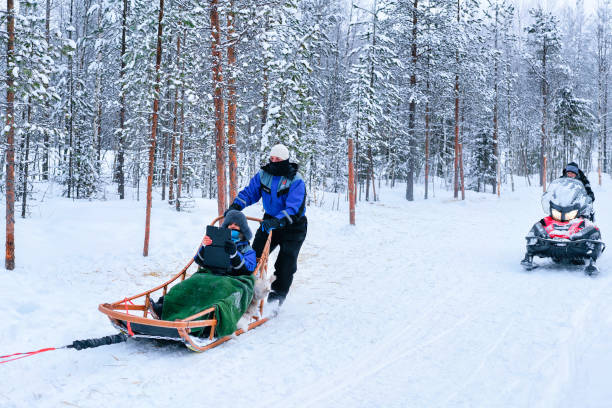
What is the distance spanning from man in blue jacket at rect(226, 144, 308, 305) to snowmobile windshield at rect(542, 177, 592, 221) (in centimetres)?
536

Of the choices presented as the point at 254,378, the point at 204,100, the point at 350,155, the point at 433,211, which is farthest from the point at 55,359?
the point at 433,211

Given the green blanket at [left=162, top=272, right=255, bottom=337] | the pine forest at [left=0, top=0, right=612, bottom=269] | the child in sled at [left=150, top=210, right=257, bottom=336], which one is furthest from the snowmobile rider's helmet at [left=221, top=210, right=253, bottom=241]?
the pine forest at [left=0, top=0, right=612, bottom=269]

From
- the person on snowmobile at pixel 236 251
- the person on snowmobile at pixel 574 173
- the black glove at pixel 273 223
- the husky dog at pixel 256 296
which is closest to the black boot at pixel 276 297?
the husky dog at pixel 256 296

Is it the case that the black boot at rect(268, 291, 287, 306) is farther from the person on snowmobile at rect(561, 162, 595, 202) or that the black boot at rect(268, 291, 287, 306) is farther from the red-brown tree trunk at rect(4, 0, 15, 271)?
the person on snowmobile at rect(561, 162, 595, 202)

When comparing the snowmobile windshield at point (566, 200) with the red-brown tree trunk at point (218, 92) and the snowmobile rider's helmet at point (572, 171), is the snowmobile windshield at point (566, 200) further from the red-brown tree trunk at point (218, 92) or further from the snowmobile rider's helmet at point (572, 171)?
the red-brown tree trunk at point (218, 92)

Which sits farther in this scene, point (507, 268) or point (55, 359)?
point (507, 268)

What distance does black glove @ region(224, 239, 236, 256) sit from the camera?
16.7ft

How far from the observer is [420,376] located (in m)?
3.96

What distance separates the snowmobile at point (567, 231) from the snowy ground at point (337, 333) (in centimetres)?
39

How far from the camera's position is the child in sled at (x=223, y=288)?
15.3 feet

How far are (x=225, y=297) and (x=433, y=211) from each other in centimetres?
1732

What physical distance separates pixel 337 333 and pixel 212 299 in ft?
5.17

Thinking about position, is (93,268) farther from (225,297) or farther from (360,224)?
(360,224)

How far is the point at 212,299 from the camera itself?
4730mm
